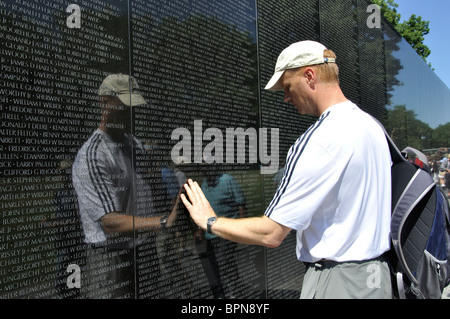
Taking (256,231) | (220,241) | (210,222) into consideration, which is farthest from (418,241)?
(220,241)

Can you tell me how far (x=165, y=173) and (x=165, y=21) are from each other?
1173 millimetres

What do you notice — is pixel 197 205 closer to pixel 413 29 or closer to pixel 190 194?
pixel 190 194

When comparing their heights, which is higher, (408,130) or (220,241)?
(408,130)

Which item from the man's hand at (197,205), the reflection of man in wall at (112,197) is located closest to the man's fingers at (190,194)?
the man's hand at (197,205)

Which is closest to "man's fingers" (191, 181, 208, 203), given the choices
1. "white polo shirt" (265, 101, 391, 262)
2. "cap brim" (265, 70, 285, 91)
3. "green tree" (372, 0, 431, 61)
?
"white polo shirt" (265, 101, 391, 262)

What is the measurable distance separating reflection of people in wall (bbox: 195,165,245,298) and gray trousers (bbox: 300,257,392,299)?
123 centimetres

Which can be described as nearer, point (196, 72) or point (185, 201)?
point (185, 201)

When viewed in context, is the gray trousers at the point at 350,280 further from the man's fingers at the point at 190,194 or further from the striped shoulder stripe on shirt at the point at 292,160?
the man's fingers at the point at 190,194

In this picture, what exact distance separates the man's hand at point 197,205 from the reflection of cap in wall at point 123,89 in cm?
74

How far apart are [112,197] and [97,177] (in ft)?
0.56

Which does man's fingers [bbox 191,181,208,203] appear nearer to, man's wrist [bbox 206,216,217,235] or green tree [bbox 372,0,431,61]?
man's wrist [bbox 206,216,217,235]

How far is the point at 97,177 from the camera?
2.55m

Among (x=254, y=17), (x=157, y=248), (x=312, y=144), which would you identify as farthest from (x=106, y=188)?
(x=254, y=17)

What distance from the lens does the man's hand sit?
9.12ft
